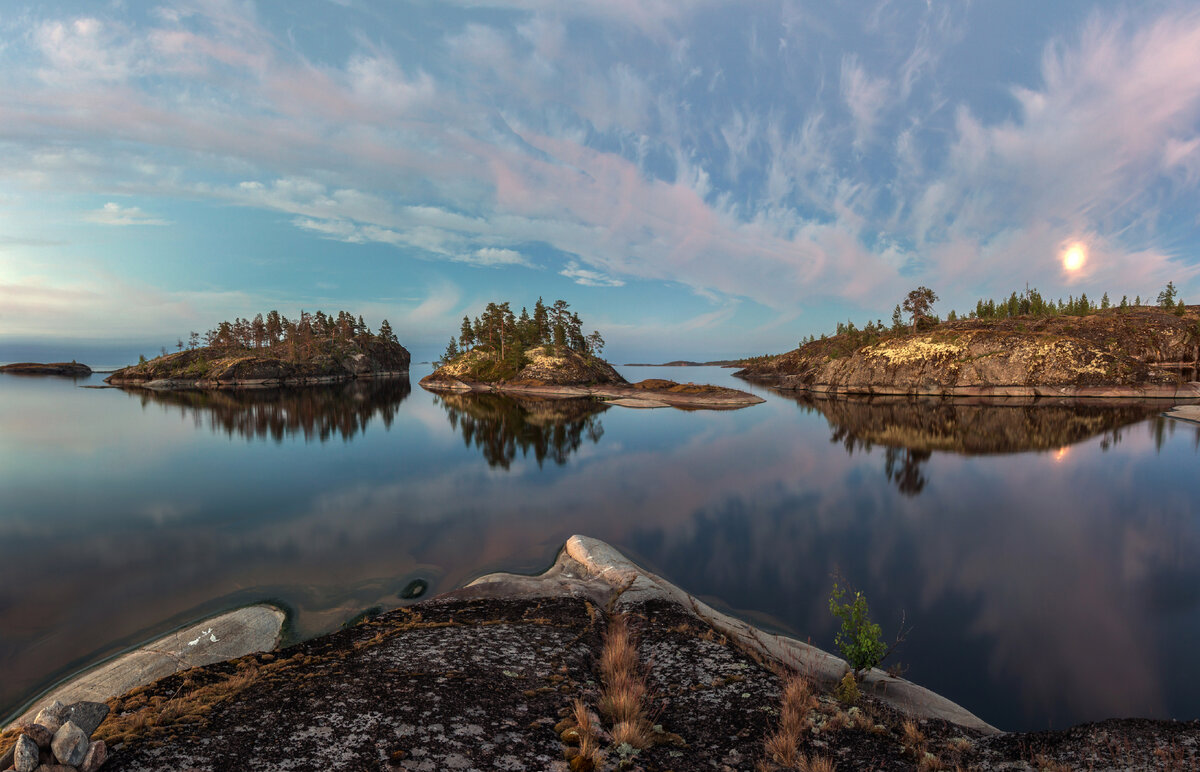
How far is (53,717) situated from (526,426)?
180ft

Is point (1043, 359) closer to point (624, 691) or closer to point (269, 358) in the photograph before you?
point (624, 691)

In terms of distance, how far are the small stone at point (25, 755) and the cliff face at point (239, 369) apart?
16337 centimetres

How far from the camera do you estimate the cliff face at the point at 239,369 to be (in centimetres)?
13362

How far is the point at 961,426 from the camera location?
5606cm

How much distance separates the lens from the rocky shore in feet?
22.2

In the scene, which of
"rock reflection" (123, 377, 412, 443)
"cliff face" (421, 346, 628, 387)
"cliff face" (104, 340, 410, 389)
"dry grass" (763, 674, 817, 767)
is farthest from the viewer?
"cliff face" (104, 340, 410, 389)

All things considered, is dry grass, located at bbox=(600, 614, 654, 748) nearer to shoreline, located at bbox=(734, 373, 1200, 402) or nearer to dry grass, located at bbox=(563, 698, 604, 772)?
dry grass, located at bbox=(563, 698, 604, 772)

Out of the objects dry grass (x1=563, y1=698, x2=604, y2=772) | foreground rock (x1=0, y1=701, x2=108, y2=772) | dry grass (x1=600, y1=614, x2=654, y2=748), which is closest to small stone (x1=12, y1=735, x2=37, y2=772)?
foreground rock (x1=0, y1=701, x2=108, y2=772)

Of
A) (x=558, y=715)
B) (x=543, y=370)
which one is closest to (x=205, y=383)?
(x=543, y=370)

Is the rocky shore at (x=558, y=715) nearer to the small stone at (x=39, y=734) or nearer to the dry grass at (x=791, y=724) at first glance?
the dry grass at (x=791, y=724)

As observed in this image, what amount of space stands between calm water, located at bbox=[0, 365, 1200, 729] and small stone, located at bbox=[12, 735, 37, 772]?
10072 millimetres

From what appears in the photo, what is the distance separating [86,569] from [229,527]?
5506mm

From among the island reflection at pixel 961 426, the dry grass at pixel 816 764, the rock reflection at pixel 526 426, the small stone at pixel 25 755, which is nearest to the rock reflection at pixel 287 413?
the rock reflection at pixel 526 426

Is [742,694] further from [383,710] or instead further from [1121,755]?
[383,710]
